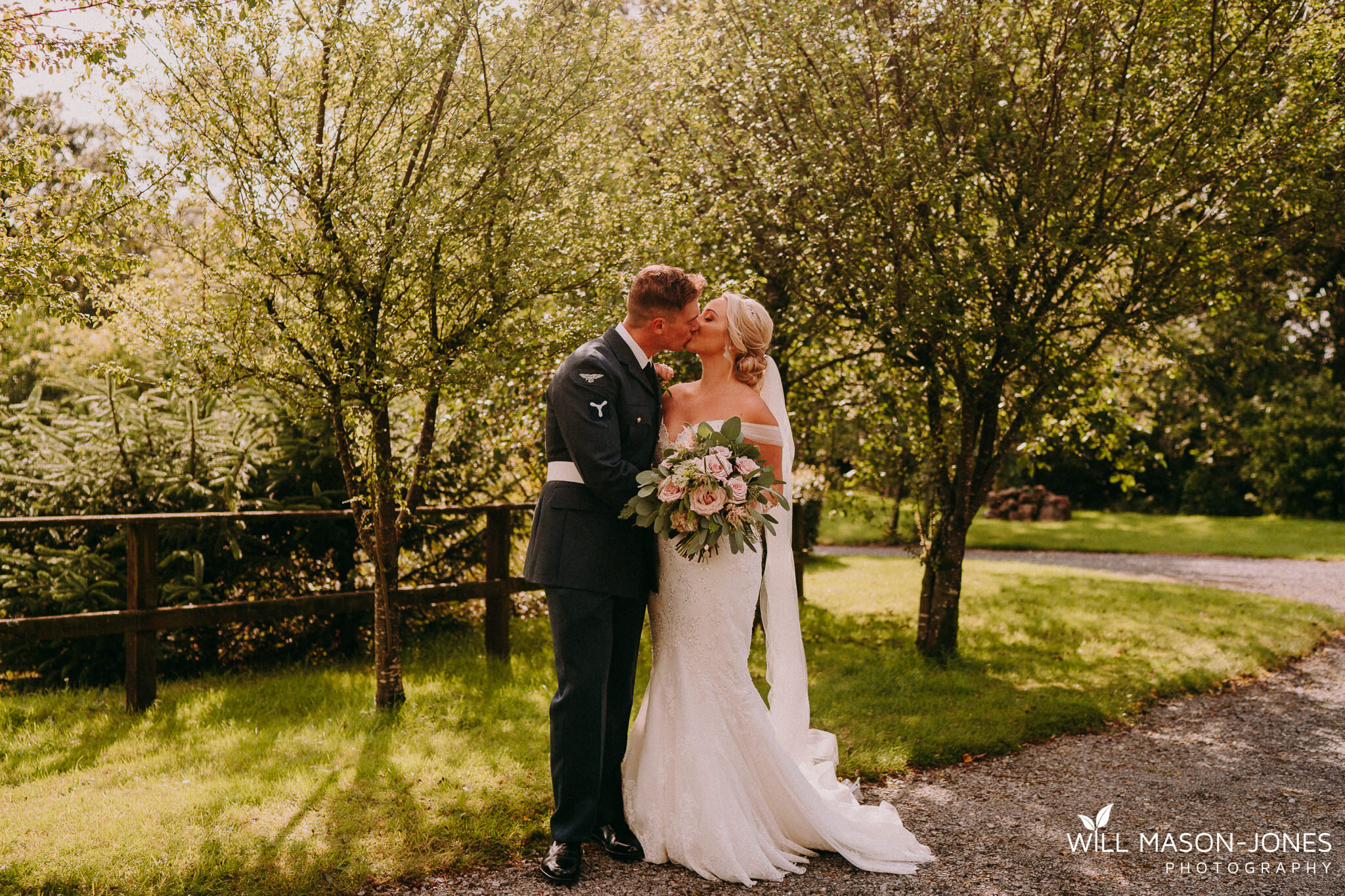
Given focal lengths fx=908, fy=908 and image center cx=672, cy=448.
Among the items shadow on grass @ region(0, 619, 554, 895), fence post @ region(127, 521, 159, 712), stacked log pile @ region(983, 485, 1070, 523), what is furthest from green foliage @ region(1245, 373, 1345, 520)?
fence post @ region(127, 521, 159, 712)

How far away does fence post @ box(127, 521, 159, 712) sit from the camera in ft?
18.1

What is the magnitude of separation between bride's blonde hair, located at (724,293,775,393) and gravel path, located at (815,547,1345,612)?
9835 mm

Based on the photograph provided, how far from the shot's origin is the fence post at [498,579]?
7055 millimetres

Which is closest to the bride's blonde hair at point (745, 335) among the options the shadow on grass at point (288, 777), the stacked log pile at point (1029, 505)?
the shadow on grass at point (288, 777)

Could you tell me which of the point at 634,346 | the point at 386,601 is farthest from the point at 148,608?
the point at 634,346

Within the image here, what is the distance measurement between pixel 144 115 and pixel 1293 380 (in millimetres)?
26535

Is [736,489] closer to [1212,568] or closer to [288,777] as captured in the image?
[288,777]

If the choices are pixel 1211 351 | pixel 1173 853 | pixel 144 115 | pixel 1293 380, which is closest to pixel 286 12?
pixel 144 115

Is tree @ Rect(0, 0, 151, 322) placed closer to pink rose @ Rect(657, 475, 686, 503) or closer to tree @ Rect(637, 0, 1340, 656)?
pink rose @ Rect(657, 475, 686, 503)

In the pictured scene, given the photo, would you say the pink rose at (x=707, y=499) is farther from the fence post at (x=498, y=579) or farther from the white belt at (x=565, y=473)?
the fence post at (x=498, y=579)

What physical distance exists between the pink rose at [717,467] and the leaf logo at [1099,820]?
245cm

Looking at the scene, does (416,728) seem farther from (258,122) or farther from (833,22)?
(833,22)

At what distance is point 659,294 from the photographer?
157 inches

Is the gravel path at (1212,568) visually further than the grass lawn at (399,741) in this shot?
Yes
